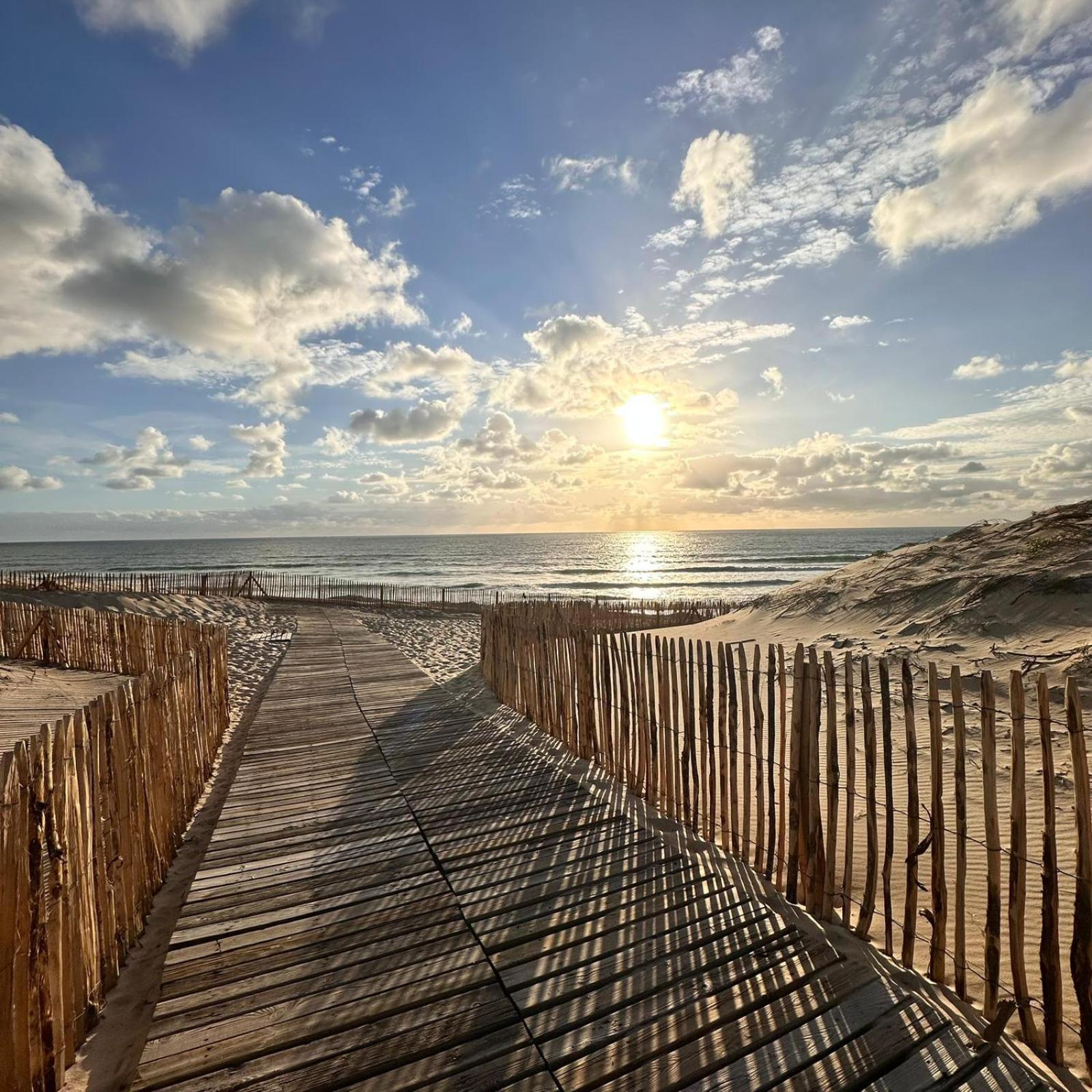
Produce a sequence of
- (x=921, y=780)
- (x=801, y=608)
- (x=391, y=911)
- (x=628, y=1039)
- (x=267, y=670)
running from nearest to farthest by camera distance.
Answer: (x=628, y=1039) → (x=391, y=911) → (x=921, y=780) → (x=267, y=670) → (x=801, y=608)

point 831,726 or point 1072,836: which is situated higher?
point 831,726

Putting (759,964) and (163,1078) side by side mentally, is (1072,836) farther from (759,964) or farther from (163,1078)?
(163,1078)

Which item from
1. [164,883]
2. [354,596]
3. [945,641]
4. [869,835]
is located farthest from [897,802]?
[354,596]

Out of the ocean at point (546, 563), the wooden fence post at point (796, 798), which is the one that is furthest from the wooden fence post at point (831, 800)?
the ocean at point (546, 563)

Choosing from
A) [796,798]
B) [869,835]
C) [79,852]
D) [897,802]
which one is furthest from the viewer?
[897,802]

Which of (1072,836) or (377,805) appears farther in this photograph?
(377,805)

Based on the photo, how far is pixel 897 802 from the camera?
5188mm

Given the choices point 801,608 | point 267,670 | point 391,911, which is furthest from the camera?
point 801,608

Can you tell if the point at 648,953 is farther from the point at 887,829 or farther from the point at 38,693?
the point at 38,693

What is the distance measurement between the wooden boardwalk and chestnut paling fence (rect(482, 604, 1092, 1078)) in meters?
0.32

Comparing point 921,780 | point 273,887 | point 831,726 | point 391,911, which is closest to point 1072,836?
point 921,780

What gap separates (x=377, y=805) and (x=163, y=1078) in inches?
96.4

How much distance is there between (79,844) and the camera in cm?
271

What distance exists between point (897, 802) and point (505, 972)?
3.96m
